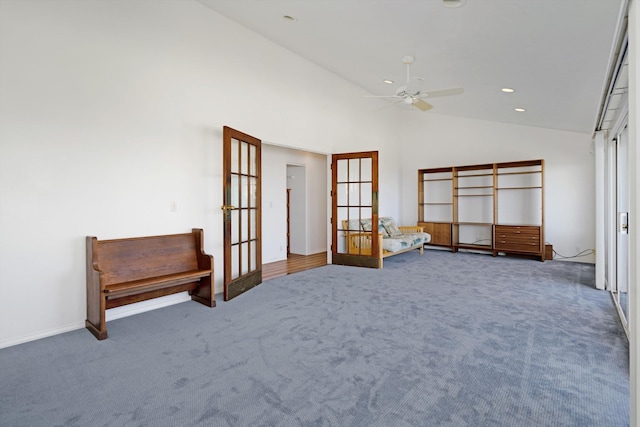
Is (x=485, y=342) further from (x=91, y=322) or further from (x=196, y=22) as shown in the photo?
(x=196, y=22)

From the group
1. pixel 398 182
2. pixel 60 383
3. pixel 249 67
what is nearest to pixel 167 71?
pixel 249 67

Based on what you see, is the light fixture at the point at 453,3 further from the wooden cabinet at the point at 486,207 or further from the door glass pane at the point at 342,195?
the wooden cabinet at the point at 486,207

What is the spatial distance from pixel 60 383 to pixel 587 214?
7953mm

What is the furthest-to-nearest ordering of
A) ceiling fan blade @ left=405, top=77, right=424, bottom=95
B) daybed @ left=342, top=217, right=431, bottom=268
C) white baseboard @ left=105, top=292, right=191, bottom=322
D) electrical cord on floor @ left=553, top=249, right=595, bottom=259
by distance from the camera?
electrical cord on floor @ left=553, top=249, right=595, bottom=259
daybed @ left=342, top=217, right=431, bottom=268
ceiling fan blade @ left=405, top=77, right=424, bottom=95
white baseboard @ left=105, top=292, right=191, bottom=322

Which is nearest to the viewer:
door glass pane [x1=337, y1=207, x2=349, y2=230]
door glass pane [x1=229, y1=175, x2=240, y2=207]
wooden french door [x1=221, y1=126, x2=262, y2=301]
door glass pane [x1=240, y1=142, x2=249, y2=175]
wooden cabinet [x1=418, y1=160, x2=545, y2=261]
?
wooden french door [x1=221, y1=126, x2=262, y2=301]

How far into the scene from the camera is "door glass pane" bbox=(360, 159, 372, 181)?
21.7 feet

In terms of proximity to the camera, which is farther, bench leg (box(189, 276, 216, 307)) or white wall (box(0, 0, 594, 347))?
bench leg (box(189, 276, 216, 307))

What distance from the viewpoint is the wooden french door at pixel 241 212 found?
4.03 m

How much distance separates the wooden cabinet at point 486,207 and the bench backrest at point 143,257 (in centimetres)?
572

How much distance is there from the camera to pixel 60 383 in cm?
218

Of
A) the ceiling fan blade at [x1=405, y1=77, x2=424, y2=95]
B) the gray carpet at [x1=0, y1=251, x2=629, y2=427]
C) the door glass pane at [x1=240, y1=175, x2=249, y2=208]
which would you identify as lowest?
the gray carpet at [x1=0, y1=251, x2=629, y2=427]

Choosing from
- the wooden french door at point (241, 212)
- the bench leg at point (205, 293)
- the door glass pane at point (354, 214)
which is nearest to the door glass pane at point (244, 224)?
the wooden french door at point (241, 212)

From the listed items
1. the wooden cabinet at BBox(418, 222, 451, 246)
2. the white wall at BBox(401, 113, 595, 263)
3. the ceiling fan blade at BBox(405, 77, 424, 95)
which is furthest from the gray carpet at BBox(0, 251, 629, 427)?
the wooden cabinet at BBox(418, 222, 451, 246)

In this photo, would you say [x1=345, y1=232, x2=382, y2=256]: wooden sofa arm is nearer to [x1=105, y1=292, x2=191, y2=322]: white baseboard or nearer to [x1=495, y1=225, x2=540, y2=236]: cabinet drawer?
[x1=495, y1=225, x2=540, y2=236]: cabinet drawer
